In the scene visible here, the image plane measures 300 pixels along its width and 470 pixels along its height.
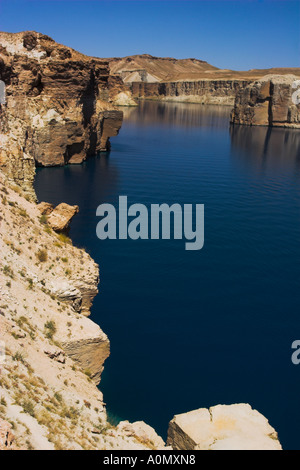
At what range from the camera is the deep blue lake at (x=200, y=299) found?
18969 millimetres

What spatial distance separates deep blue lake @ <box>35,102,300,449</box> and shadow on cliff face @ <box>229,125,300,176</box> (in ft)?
50.6

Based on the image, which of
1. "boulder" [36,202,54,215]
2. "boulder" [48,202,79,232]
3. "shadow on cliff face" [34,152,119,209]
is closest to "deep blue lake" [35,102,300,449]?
"shadow on cliff face" [34,152,119,209]

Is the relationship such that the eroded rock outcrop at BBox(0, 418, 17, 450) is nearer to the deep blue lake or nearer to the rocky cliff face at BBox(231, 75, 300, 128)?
the deep blue lake

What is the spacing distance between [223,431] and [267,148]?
3173 inches

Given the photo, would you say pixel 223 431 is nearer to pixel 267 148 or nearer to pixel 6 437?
pixel 6 437

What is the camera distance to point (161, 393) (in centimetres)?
1886

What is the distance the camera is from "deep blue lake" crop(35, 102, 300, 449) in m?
19.0

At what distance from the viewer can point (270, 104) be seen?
13038 centimetres

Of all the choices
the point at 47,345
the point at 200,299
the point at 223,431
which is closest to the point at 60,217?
the point at 47,345

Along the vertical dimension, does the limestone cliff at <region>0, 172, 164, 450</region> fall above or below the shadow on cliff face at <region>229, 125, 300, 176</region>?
below

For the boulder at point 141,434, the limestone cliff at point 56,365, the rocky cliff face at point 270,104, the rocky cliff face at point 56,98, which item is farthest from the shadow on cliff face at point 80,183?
the rocky cliff face at point 270,104

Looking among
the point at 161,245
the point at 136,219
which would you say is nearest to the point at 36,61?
the point at 136,219
